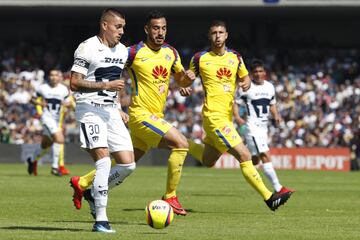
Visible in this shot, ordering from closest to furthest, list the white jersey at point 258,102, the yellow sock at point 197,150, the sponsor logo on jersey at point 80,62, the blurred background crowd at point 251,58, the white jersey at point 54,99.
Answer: the sponsor logo on jersey at point 80,62 < the yellow sock at point 197,150 < the white jersey at point 258,102 < the white jersey at point 54,99 < the blurred background crowd at point 251,58

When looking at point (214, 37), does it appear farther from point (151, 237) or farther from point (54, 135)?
point (54, 135)

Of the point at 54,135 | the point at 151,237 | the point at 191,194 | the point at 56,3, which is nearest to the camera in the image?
the point at 151,237

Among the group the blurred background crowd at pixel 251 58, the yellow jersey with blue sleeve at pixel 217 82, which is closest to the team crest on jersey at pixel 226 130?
the yellow jersey with blue sleeve at pixel 217 82

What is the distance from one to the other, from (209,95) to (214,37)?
2.89 ft

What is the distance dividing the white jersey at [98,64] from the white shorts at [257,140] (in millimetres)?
7660

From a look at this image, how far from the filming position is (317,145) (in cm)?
3544

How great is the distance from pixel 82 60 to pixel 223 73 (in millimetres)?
4452

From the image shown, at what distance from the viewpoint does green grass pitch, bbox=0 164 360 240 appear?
34.1ft

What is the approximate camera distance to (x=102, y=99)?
35.1 ft

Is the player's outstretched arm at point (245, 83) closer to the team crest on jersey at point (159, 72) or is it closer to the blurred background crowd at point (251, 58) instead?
the team crest on jersey at point (159, 72)

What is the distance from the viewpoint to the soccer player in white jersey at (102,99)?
10250 millimetres

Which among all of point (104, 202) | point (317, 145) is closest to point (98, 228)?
point (104, 202)

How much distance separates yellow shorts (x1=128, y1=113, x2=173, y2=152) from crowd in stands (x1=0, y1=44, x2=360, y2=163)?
2019 centimetres

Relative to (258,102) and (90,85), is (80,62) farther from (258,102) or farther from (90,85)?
(258,102)
